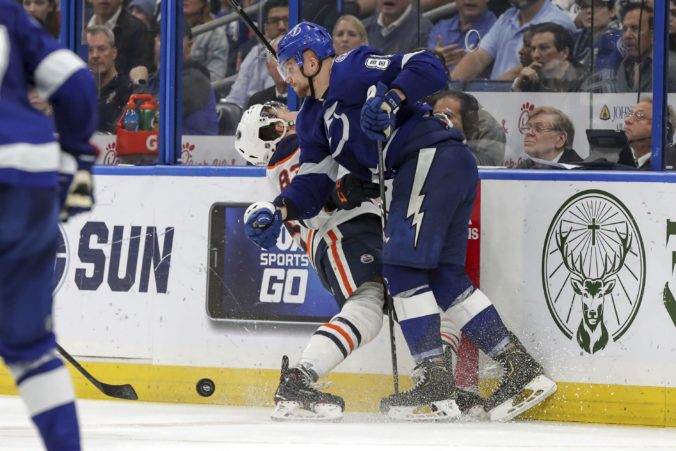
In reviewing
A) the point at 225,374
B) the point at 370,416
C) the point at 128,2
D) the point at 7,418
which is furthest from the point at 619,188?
the point at 128,2

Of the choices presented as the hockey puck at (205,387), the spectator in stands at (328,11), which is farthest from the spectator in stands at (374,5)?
the hockey puck at (205,387)

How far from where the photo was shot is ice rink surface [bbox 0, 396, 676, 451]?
3.77m

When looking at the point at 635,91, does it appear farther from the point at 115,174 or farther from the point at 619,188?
the point at 115,174

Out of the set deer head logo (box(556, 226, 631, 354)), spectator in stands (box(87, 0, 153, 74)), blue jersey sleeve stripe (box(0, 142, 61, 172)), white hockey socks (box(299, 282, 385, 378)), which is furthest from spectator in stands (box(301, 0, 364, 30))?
blue jersey sleeve stripe (box(0, 142, 61, 172))

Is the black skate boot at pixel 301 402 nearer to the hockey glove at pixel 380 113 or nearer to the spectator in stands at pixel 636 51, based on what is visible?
the hockey glove at pixel 380 113

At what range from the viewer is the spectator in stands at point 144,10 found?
5.86 metres

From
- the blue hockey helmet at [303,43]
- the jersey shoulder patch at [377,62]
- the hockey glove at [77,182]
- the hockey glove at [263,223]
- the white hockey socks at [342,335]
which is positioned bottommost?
the white hockey socks at [342,335]

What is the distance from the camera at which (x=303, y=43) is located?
14.7 feet

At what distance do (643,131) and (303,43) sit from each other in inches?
47.5

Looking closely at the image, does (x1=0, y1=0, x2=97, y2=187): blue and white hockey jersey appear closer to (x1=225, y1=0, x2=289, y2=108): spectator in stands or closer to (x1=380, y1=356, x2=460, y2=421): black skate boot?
(x1=380, y1=356, x2=460, y2=421): black skate boot

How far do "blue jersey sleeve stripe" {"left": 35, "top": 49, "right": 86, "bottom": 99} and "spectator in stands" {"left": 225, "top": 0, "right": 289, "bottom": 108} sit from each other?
3.02 meters

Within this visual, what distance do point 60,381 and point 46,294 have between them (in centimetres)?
17

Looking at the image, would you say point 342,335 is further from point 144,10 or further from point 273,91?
point 144,10

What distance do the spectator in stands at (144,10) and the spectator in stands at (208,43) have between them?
0.62 feet
